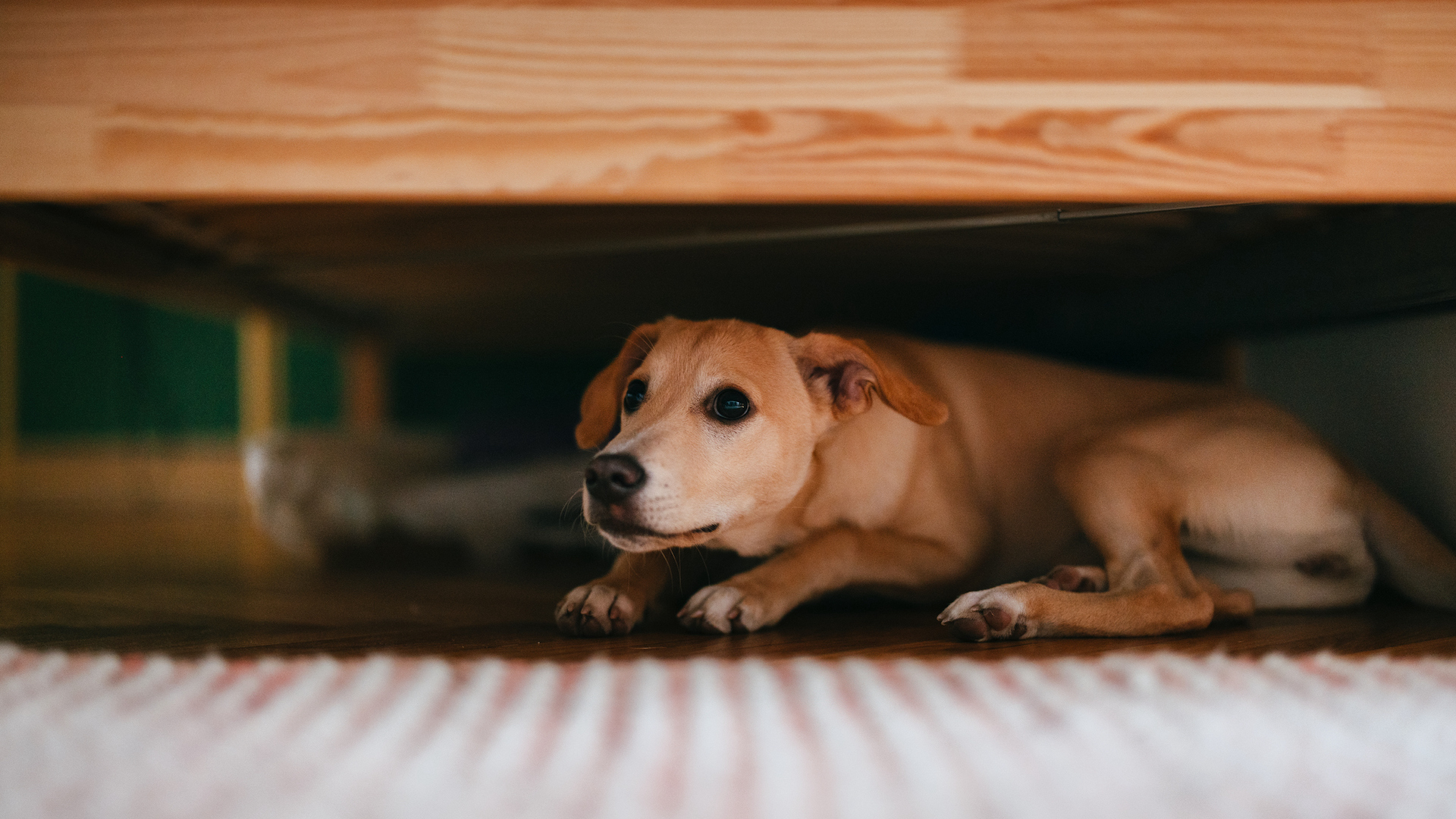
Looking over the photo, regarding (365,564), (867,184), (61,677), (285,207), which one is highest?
(867,184)

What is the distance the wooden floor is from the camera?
4.03ft

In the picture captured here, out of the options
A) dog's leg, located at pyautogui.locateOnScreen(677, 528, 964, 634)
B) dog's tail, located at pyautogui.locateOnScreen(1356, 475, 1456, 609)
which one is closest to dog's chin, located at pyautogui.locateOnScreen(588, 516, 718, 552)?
dog's leg, located at pyautogui.locateOnScreen(677, 528, 964, 634)

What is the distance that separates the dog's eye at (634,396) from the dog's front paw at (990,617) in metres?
0.62

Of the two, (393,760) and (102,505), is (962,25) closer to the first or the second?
(393,760)

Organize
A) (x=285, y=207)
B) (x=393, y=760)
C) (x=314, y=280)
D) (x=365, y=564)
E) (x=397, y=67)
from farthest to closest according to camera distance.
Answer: (x=314, y=280), (x=365, y=564), (x=285, y=207), (x=397, y=67), (x=393, y=760)

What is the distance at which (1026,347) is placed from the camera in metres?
3.05

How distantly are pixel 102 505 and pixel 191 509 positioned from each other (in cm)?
58

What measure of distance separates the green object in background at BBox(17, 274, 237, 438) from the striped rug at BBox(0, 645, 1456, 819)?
15.1ft

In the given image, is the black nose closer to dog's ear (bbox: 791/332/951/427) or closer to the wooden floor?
the wooden floor

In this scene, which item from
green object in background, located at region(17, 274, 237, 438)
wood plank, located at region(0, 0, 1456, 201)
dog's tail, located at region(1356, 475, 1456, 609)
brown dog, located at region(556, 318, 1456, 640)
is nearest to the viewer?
wood plank, located at region(0, 0, 1456, 201)

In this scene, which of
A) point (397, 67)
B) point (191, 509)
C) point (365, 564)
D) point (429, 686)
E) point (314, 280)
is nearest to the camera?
point (429, 686)

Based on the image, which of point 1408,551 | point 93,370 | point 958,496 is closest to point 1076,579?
point 958,496

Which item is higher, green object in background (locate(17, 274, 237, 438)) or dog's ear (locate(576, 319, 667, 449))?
dog's ear (locate(576, 319, 667, 449))

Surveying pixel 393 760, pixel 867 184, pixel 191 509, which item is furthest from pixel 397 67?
pixel 191 509
